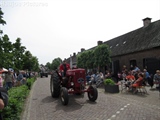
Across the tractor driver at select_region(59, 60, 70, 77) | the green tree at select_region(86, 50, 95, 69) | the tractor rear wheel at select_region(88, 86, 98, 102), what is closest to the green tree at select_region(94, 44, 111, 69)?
the green tree at select_region(86, 50, 95, 69)

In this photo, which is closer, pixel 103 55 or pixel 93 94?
pixel 93 94

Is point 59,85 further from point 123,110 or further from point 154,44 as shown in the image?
point 154,44

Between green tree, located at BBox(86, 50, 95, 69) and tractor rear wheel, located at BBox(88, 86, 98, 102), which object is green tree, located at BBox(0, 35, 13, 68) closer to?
tractor rear wheel, located at BBox(88, 86, 98, 102)

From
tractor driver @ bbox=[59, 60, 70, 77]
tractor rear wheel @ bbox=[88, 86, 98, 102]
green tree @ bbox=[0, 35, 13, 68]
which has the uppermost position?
green tree @ bbox=[0, 35, 13, 68]

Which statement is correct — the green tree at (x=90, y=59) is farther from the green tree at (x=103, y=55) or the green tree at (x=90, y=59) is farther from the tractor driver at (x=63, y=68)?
the tractor driver at (x=63, y=68)

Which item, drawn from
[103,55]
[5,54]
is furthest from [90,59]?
[5,54]

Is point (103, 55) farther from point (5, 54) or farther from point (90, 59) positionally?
point (5, 54)

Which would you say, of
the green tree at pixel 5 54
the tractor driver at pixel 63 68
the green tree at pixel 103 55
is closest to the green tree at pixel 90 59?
the green tree at pixel 103 55

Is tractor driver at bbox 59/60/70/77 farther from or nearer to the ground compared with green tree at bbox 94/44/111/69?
nearer to the ground

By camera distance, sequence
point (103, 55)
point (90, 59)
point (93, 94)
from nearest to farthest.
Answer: point (93, 94), point (103, 55), point (90, 59)

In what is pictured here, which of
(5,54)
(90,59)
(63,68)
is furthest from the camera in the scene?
(90,59)

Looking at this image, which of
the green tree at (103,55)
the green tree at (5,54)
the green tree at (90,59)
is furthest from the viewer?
the green tree at (90,59)

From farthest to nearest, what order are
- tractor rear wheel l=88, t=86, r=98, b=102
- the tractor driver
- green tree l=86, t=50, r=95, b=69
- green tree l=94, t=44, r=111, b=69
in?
green tree l=86, t=50, r=95, b=69 → green tree l=94, t=44, r=111, b=69 → the tractor driver → tractor rear wheel l=88, t=86, r=98, b=102

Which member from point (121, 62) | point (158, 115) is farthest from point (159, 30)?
point (158, 115)
